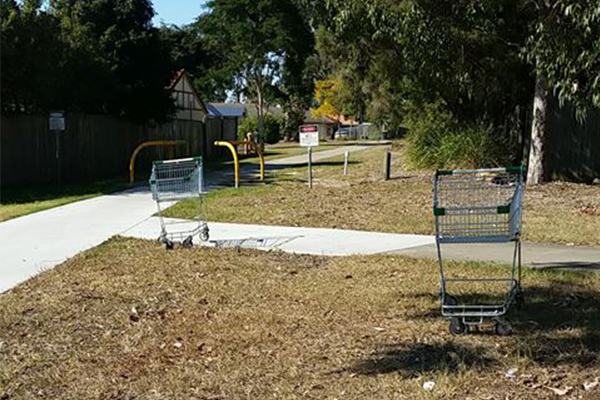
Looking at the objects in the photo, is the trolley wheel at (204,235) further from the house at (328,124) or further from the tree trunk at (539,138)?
the house at (328,124)

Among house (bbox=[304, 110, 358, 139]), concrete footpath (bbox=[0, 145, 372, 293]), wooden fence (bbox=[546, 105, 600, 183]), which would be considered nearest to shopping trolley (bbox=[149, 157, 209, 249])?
concrete footpath (bbox=[0, 145, 372, 293])

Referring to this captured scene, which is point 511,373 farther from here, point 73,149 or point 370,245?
point 73,149

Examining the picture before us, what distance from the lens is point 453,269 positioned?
769 centimetres

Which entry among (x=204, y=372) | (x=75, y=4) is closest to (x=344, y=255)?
(x=204, y=372)

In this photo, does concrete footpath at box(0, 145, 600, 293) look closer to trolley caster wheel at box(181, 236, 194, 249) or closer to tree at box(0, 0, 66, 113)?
trolley caster wheel at box(181, 236, 194, 249)

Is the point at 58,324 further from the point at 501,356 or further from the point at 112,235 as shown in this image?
the point at 112,235

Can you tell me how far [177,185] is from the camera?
31.6ft

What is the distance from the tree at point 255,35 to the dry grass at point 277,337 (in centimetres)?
3631

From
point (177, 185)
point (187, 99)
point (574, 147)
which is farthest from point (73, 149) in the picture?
point (187, 99)

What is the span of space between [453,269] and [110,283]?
3.73 metres

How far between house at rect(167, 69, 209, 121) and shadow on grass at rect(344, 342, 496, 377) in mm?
31460

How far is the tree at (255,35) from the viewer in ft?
154

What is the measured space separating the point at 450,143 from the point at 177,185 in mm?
11497

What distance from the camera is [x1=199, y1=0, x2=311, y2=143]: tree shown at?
154 ft
